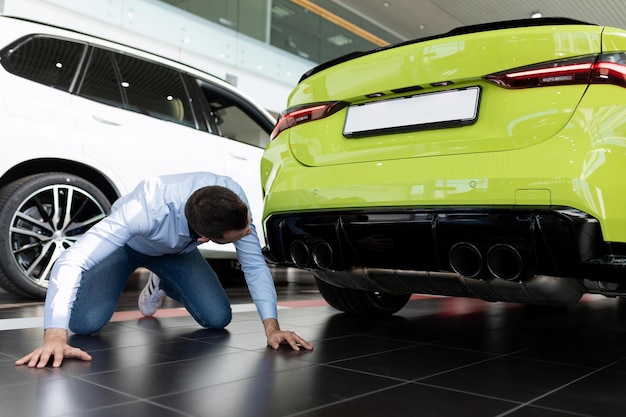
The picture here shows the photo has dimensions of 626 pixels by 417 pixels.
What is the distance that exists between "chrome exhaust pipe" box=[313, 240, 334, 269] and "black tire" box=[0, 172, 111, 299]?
6.06ft

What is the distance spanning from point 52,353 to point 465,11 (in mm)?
12437

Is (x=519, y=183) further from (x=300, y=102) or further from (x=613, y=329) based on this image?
(x=613, y=329)

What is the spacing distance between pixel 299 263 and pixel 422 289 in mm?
481

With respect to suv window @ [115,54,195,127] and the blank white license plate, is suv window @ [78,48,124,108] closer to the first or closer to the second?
suv window @ [115,54,195,127]

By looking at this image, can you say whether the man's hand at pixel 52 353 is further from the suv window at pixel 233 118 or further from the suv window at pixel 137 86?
the suv window at pixel 233 118

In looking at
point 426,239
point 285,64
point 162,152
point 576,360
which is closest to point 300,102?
point 426,239

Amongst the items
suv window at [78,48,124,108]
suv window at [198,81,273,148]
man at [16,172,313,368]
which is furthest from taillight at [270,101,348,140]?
suv window at [198,81,273,148]

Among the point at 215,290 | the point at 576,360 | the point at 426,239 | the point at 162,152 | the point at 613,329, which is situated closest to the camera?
the point at 426,239

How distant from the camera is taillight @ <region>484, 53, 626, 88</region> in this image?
164 centimetres

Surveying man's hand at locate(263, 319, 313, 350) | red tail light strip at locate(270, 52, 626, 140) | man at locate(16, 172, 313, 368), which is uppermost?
red tail light strip at locate(270, 52, 626, 140)

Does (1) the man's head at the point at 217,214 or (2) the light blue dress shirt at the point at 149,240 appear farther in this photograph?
(1) the man's head at the point at 217,214

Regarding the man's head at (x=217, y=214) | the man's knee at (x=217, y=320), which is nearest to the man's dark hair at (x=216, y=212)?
the man's head at (x=217, y=214)

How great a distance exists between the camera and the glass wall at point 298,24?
30.7 ft

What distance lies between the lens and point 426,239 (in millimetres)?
1875
